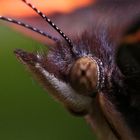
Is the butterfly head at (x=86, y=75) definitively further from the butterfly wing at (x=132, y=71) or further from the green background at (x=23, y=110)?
the green background at (x=23, y=110)

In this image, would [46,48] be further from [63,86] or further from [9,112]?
[9,112]

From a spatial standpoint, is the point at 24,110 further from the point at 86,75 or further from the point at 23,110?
the point at 86,75

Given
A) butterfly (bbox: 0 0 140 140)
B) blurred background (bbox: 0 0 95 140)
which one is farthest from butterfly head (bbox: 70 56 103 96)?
blurred background (bbox: 0 0 95 140)

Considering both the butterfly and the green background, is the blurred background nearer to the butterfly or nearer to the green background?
the green background

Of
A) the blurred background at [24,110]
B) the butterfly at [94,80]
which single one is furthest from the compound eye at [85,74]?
the blurred background at [24,110]

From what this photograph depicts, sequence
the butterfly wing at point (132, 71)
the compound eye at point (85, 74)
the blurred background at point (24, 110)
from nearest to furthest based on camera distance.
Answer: the butterfly wing at point (132, 71)
the compound eye at point (85, 74)
the blurred background at point (24, 110)

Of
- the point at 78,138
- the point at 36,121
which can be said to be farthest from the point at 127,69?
the point at 36,121

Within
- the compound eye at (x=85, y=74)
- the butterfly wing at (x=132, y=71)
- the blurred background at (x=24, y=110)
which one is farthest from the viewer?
the blurred background at (x=24, y=110)
